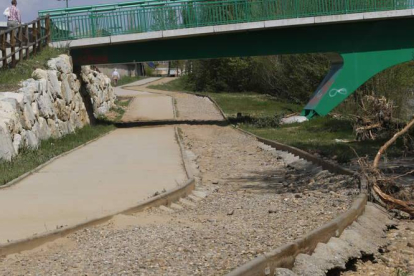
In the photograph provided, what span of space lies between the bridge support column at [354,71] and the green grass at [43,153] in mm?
8870

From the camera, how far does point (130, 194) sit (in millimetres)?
12133

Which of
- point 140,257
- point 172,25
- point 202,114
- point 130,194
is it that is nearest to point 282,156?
point 130,194

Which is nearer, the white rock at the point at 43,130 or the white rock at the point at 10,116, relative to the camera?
the white rock at the point at 10,116

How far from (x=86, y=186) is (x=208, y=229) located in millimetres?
4301

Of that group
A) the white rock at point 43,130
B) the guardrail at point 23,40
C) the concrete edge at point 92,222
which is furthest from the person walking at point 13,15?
the concrete edge at point 92,222

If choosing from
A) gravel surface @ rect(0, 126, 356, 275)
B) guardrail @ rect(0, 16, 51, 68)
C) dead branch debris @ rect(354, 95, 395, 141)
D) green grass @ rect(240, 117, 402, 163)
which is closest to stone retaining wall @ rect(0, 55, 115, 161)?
guardrail @ rect(0, 16, 51, 68)

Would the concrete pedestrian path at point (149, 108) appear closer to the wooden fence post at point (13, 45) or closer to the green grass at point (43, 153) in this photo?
Result: the green grass at point (43, 153)

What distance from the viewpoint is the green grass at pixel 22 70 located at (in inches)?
813

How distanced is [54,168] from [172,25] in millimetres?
14061

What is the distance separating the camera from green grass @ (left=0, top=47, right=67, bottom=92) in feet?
67.8

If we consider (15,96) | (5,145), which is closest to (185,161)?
(5,145)

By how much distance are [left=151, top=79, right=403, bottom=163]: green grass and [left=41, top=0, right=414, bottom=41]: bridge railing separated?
4287 mm

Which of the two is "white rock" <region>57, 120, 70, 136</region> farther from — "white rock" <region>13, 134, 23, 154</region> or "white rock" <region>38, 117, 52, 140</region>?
"white rock" <region>13, 134, 23, 154</region>

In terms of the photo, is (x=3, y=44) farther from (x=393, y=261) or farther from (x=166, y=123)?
(x=393, y=261)
